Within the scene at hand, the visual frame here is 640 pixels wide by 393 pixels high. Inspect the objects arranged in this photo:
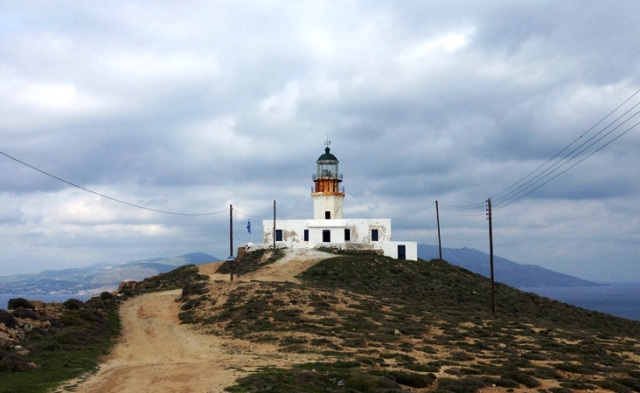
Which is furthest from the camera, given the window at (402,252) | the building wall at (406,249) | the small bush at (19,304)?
the window at (402,252)

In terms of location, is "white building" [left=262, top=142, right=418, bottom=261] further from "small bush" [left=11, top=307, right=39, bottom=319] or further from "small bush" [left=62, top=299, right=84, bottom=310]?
"small bush" [left=11, top=307, right=39, bottom=319]

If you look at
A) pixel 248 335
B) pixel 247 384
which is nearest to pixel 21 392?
pixel 247 384

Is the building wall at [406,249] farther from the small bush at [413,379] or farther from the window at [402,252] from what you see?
the small bush at [413,379]

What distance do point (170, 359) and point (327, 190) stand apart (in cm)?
4936

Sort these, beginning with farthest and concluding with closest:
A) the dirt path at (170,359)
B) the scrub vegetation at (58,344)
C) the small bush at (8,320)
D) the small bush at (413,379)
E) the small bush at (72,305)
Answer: the small bush at (72,305) → the small bush at (8,320) → the small bush at (413,379) → the scrub vegetation at (58,344) → the dirt path at (170,359)

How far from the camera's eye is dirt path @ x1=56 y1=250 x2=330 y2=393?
19.8 metres

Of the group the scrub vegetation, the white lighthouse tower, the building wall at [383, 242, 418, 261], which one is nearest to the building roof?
the white lighthouse tower

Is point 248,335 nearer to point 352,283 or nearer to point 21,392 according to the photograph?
point 21,392

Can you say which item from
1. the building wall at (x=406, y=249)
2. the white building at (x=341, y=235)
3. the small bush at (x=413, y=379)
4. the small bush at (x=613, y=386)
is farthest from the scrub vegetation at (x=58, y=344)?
the building wall at (x=406, y=249)

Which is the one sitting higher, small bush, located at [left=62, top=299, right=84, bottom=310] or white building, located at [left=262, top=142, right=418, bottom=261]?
white building, located at [left=262, top=142, right=418, bottom=261]

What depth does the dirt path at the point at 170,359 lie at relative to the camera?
1981 centimetres

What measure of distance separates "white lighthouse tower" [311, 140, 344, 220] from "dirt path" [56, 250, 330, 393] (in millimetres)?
32550

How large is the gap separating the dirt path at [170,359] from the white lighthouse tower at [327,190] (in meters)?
32.5

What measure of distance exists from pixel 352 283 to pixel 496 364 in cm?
2790
